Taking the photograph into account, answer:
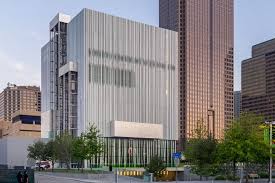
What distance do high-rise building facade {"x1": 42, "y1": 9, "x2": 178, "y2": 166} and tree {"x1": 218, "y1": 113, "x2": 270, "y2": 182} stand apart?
63959 millimetres

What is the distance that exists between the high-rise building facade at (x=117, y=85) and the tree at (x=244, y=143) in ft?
210

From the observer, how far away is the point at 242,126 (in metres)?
45.0

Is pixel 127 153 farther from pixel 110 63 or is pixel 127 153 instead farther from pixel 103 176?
pixel 103 176

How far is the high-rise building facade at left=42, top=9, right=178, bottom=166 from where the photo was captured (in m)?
110

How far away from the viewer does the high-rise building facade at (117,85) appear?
359ft

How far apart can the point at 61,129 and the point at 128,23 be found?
3432 cm

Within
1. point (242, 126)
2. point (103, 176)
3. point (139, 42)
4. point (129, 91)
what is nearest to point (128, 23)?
point (139, 42)

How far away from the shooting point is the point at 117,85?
114 meters

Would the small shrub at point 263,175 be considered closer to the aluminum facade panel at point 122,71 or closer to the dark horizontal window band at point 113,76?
the aluminum facade panel at point 122,71

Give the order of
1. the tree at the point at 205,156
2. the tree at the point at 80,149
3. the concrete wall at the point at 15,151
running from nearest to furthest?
the tree at the point at 205,156
the tree at the point at 80,149
the concrete wall at the point at 15,151

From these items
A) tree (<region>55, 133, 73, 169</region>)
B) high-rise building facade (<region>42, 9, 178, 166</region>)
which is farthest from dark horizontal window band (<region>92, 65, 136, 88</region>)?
tree (<region>55, 133, 73, 169</region>)

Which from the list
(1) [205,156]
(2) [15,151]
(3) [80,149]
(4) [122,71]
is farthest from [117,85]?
(1) [205,156]

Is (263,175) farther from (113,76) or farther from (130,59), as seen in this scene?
(130,59)

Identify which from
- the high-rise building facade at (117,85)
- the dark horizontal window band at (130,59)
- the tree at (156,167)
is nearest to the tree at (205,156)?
the tree at (156,167)
